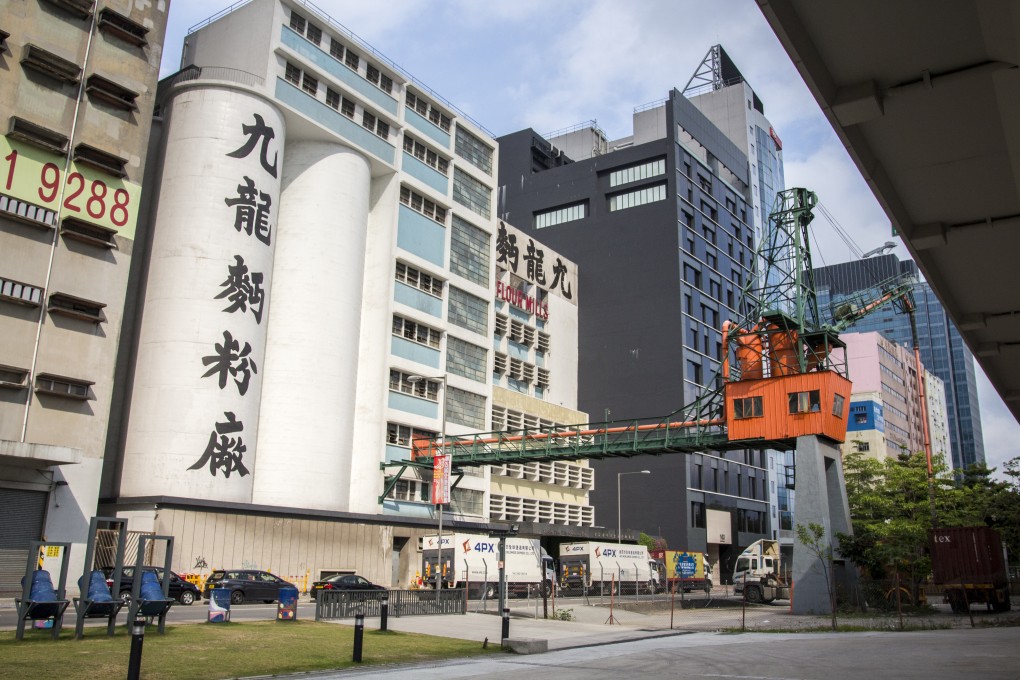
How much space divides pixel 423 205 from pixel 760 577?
113ft

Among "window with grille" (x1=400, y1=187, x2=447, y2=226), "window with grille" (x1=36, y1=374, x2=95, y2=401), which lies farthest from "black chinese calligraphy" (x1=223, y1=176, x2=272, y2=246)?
"window with grille" (x1=400, y1=187, x2=447, y2=226)

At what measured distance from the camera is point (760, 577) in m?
53.9

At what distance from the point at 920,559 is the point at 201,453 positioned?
38.5 meters

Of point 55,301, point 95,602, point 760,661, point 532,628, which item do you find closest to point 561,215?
point 55,301

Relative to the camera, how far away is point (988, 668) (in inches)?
685

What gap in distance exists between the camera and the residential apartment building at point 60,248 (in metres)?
36.8

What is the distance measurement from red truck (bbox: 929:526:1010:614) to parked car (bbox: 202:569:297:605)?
101 ft

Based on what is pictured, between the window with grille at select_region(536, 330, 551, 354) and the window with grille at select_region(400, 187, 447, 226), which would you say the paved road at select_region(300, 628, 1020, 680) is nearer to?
the window with grille at select_region(400, 187, 447, 226)

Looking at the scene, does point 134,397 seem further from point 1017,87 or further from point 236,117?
point 1017,87

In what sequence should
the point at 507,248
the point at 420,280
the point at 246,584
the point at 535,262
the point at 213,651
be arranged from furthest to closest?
the point at 535,262 < the point at 507,248 < the point at 420,280 < the point at 246,584 < the point at 213,651

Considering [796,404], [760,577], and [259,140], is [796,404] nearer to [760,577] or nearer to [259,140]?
[760,577]

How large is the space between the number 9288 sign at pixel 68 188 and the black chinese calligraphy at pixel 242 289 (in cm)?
602

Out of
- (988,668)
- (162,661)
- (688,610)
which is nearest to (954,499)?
(688,610)

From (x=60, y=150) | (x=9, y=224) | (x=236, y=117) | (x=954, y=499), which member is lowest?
(x=954, y=499)
